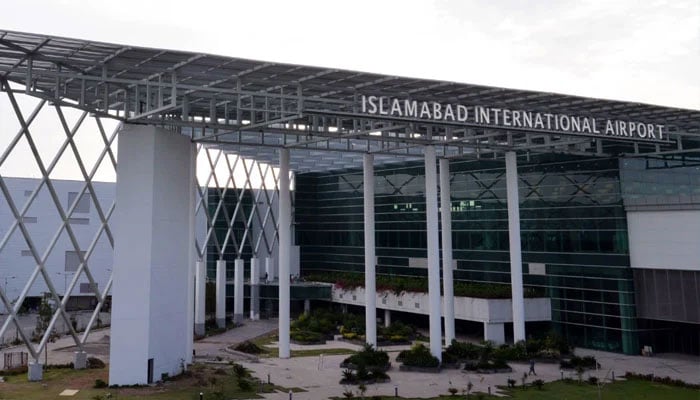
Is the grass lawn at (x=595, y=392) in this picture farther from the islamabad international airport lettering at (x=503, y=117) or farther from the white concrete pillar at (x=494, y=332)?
the white concrete pillar at (x=494, y=332)

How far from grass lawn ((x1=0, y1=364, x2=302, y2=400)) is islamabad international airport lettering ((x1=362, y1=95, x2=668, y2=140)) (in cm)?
1419

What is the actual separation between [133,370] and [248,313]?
3652 centimetres

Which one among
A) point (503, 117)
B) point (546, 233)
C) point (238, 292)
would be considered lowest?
point (238, 292)

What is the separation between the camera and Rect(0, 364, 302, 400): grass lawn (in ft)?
92.1

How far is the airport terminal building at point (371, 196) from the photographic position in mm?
30078

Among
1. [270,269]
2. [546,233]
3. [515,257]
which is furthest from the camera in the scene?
[270,269]

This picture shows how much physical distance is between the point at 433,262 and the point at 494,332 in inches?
476

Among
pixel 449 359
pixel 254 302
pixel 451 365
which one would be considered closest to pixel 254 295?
pixel 254 302

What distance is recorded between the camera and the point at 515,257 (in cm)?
→ 4212

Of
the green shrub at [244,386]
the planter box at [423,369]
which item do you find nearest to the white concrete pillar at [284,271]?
the planter box at [423,369]

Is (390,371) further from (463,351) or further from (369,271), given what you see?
(369,271)

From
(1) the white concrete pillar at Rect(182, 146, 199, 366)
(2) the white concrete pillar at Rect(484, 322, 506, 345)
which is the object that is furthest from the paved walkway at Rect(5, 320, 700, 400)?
(2) the white concrete pillar at Rect(484, 322, 506, 345)

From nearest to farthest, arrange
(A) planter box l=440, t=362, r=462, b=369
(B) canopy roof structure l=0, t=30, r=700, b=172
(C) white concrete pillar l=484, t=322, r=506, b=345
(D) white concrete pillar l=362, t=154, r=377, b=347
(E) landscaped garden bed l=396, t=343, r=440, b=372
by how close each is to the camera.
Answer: (B) canopy roof structure l=0, t=30, r=700, b=172, (E) landscaped garden bed l=396, t=343, r=440, b=372, (A) planter box l=440, t=362, r=462, b=369, (D) white concrete pillar l=362, t=154, r=377, b=347, (C) white concrete pillar l=484, t=322, r=506, b=345

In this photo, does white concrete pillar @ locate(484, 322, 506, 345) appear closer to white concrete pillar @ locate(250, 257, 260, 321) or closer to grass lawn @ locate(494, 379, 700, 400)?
grass lawn @ locate(494, 379, 700, 400)
